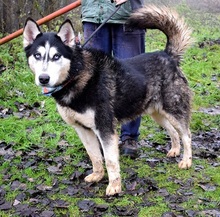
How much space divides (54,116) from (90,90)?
7.64ft

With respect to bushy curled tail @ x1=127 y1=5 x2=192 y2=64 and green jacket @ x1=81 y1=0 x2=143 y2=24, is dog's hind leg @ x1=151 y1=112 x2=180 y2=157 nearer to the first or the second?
bushy curled tail @ x1=127 y1=5 x2=192 y2=64

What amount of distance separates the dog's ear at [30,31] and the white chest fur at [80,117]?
0.68 m

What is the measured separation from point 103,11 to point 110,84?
0.99 meters

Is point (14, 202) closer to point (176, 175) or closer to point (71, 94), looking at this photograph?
point (71, 94)

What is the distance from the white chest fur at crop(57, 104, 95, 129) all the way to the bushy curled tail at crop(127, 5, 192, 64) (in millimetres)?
1251

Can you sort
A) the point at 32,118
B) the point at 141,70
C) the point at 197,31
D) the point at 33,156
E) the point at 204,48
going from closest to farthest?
the point at 141,70 < the point at 33,156 < the point at 32,118 < the point at 204,48 < the point at 197,31

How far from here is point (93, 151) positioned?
410cm

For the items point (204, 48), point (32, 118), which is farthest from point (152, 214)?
point (204, 48)

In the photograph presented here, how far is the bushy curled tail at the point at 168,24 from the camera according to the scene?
14.0ft

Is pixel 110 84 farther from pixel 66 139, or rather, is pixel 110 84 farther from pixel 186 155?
pixel 66 139

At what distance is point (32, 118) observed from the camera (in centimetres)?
589

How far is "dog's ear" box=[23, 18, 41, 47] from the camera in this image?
3525mm

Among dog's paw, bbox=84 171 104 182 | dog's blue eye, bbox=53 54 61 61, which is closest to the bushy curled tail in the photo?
dog's blue eye, bbox=53 54 61 61

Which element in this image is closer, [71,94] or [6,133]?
[71,94]
